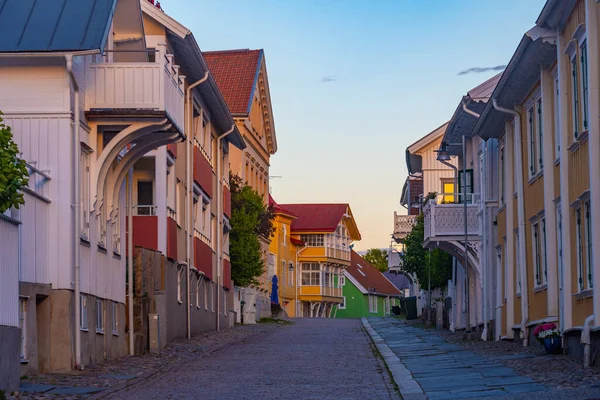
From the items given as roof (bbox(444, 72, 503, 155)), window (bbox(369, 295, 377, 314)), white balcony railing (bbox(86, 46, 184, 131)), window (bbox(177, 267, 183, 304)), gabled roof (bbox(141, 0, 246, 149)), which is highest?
gabled roof (bbox(141, 0, 246, 149))

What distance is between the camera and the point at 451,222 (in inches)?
1291

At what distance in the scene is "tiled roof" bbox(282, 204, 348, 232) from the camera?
305 feet

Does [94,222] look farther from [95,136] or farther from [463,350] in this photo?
[463,350]

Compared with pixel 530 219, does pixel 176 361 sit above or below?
below

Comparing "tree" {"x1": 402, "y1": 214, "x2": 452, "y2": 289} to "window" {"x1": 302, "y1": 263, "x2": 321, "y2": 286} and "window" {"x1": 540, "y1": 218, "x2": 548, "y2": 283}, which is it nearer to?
"window" {"x1": 540, "y1": 218, "x2": 548, "y2": 283}

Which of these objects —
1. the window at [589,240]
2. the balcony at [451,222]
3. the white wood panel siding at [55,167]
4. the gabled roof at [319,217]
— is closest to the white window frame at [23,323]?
the white wood panel siding at [55,167]

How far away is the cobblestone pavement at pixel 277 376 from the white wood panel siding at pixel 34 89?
469 centimetres

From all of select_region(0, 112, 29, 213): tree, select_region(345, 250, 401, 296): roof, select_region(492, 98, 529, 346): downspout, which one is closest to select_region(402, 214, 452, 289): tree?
select_region(492, 98, 529, 346): downspout

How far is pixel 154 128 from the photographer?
20.6m

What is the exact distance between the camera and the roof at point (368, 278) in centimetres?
10344

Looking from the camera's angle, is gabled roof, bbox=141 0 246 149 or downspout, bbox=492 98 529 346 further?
gabled roof, bbox=141 0 246 149

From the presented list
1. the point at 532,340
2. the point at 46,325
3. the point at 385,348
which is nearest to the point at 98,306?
the point at 46,325

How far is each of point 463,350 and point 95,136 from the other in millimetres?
9022

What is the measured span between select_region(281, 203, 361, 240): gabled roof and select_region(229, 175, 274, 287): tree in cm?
4589
